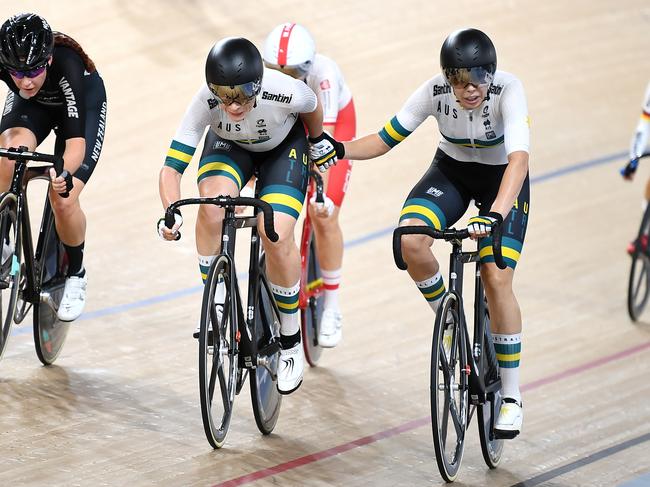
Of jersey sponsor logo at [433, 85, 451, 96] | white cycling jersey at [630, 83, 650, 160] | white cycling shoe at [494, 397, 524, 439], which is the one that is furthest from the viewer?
white cycling jersey at [630, 83, 650, 160]

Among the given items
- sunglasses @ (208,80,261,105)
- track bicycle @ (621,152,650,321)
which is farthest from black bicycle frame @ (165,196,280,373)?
track bicycle @ (621,152,650,321)

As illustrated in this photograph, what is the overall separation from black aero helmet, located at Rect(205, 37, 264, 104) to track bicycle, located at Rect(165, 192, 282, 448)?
1.12 ft

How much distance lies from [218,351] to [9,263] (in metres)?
1.05

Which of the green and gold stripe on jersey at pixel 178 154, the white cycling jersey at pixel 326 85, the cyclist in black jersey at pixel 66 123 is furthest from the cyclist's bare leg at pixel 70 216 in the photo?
the white cycling jersey at pixel 326 85

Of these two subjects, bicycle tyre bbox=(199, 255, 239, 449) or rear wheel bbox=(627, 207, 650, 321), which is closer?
bicycle tyre bbox=(199, 255, 239, 449)

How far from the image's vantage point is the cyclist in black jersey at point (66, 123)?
448 cm

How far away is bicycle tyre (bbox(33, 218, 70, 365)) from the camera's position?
4.74 meters

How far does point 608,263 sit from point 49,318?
3.41 meters

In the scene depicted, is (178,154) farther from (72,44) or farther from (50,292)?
(50,292)

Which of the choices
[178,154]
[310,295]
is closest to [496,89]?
[178,154]

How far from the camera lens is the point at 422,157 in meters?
7.99

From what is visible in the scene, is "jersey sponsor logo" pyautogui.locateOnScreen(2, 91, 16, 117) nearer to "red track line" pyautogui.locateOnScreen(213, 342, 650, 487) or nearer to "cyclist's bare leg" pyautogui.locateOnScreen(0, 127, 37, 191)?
"cyclist's bare leg" pyautogui.locateOnScreen(0, 127, 37, 191)

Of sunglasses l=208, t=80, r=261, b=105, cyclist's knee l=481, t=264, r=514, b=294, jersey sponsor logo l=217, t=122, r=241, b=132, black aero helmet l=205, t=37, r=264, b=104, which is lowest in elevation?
cyclist's knee l=481, t=264, r=514, b=294

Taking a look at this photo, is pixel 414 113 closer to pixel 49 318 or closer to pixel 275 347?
pixel 275 347
